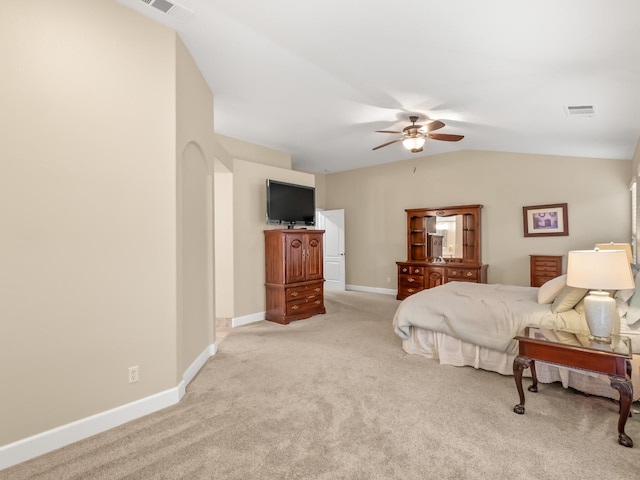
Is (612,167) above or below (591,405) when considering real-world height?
above

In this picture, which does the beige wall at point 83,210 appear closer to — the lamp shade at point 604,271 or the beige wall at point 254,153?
the beige wall at point 254,153

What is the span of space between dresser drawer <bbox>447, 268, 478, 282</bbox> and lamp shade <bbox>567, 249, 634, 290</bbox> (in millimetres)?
3641

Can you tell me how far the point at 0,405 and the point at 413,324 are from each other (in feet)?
10.8

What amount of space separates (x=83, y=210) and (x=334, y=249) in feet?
20.9

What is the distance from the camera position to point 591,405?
96.9 inches

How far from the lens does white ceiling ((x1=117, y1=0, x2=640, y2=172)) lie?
211 cm

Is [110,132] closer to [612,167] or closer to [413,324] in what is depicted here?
[413,324]

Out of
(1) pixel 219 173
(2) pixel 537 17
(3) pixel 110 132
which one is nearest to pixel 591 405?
(2) pixel 537 17

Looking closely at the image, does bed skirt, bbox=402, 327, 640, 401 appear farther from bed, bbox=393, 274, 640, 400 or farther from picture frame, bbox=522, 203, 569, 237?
picture frame, bbox=522, 203, 569, 237

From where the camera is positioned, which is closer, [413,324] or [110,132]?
[110,132]

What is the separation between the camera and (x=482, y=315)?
314 centimetres

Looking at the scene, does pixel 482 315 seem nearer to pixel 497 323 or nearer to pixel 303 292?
pixel 497 323

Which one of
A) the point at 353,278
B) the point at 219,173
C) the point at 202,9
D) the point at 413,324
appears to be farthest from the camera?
the point at 353,278

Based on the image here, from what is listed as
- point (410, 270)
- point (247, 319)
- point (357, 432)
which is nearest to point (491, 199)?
point (410, 270)
